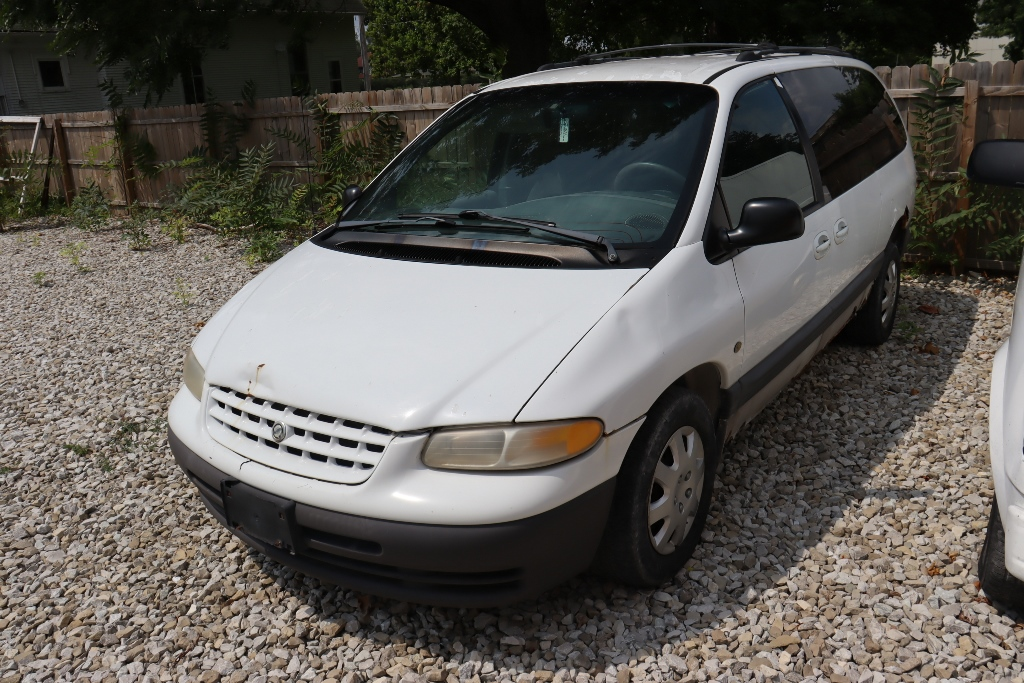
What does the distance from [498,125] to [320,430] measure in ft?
6.45

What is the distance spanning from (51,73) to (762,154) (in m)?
25.5

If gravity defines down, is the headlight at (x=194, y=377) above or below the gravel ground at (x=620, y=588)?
above

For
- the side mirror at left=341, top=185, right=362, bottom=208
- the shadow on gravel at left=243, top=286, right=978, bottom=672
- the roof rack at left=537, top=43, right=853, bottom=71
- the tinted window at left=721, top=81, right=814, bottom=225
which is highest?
the roof rack at left=537, top=43, right=853, bottom=71

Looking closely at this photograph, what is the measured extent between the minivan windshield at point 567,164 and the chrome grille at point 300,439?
3.36ft

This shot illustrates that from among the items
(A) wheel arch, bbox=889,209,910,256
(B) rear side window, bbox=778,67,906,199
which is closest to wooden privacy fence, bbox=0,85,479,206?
(B) rear side window, bbox=778,67,906,199

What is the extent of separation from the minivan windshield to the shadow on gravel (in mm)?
1265

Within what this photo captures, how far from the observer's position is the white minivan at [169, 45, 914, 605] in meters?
2.49

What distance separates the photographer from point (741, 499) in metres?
3.72

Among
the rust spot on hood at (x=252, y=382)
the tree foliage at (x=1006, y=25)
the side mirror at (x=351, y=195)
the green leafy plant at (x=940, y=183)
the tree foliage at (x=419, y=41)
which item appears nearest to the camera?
the rust spot on hood at (x=252, y=382)

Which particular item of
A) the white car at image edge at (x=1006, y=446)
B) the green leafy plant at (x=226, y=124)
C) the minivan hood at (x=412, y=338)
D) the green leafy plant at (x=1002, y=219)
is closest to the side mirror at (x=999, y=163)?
the white car at image edge at (x=1006, y=446)

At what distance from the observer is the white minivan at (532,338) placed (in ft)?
8.16

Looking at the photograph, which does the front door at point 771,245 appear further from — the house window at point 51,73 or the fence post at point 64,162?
the house window at point 51,73

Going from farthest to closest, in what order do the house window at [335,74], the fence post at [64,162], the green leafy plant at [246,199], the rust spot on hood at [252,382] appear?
the house window at [335,74] → the fence post at [64,162] → the green leafy plant at [246,199] → the rust spot on hood at [252,382]

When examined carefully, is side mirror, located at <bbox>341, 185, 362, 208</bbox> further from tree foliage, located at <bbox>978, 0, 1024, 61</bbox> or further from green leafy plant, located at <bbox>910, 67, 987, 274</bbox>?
tree foliage, located at <bbox>978, 0, 1024, 61</bbox>
